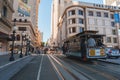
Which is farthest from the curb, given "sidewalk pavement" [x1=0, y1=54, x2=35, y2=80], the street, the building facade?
the building facade

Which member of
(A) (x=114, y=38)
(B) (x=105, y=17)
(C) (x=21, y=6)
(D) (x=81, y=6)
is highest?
(C) (x=21, y=6)

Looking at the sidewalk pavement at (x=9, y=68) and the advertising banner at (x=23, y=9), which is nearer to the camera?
the sidewalk pavement at (x=9, y=68)

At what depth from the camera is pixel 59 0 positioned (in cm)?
11600

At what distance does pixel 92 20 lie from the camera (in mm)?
61656

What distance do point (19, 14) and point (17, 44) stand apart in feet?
67.3

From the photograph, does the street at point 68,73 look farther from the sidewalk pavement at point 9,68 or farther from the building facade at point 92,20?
the building facade at point 92,20

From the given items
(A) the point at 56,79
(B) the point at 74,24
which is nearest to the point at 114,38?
(B) the point at 74,24

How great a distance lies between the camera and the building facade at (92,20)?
58.5 meters

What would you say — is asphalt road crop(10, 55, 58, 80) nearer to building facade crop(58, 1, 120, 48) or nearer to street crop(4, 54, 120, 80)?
street crop(4, 54, 120, 80)

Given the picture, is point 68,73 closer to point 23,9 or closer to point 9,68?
point 9,68

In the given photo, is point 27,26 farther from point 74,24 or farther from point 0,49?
point 0,49

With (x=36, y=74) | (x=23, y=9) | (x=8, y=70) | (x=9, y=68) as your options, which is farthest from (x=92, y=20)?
(x=36, y=74)

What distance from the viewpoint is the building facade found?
58487 millimetres

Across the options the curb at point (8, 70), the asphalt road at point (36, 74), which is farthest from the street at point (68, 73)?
the curb at point (8, 70)
